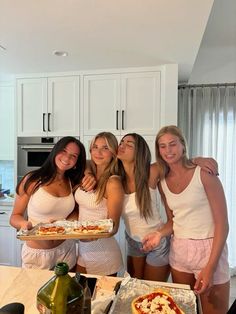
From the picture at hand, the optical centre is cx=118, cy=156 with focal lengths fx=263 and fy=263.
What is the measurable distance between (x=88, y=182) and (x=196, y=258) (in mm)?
779

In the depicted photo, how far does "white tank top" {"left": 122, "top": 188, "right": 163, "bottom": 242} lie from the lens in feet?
5.44

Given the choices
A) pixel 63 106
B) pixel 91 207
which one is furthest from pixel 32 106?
pixel 91 207

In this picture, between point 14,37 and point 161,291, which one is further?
point 14,37

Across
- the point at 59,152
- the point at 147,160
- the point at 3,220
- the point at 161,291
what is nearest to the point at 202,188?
the point at 147,160

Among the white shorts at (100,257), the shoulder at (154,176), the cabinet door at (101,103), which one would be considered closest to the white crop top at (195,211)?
the shoulder at (154,176)

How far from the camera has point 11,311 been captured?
77 cm

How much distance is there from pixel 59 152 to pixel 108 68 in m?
1.58

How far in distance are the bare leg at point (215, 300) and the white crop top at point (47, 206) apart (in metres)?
0.96

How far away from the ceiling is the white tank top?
45.5 inches

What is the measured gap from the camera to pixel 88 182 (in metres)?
1.67

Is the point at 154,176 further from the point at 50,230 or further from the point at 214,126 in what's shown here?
the point at 214,126

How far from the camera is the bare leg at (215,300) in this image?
4.92 feet

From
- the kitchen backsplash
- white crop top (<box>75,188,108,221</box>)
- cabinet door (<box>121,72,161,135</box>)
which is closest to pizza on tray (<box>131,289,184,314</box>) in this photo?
white crop top (<box>75,188,108,221</box>)

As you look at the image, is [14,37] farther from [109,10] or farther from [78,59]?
[109,10]
